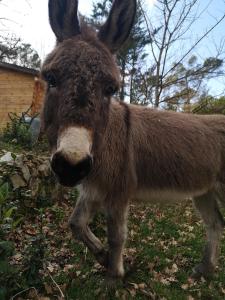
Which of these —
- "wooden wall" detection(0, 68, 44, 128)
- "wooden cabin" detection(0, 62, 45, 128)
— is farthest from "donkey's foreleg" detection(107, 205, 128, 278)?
"wooden cabin" detection(0, 62, 45, 128)

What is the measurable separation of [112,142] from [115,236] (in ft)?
2.96

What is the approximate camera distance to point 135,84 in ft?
59.3

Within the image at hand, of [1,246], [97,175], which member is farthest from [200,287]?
[1,246]

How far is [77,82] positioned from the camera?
2.54m

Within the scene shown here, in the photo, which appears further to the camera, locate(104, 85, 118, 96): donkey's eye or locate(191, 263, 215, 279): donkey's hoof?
locate(191, 263, 215, 279): donkey's hoof

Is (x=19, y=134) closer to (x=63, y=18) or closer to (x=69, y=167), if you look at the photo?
(x=63, y=18)

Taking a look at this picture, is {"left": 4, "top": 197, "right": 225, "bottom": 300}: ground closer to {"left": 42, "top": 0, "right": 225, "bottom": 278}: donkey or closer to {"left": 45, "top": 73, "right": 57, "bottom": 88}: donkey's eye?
{"left": 42, "top": 0, "right": 225, "bottom": 278}: donkey

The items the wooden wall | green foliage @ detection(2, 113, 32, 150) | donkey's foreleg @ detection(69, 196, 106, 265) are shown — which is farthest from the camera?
the wooden wall

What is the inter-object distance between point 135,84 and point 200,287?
14.4m

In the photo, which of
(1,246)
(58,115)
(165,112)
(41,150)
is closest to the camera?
(58,115)

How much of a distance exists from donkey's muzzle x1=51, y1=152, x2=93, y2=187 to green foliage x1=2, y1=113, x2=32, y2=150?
26.5 ft

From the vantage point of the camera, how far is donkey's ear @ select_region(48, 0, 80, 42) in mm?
3131

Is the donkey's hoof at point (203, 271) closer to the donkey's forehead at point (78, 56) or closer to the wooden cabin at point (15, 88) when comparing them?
the donkey's forehead at point (78, 56)

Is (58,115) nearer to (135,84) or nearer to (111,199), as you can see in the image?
(111,199)
